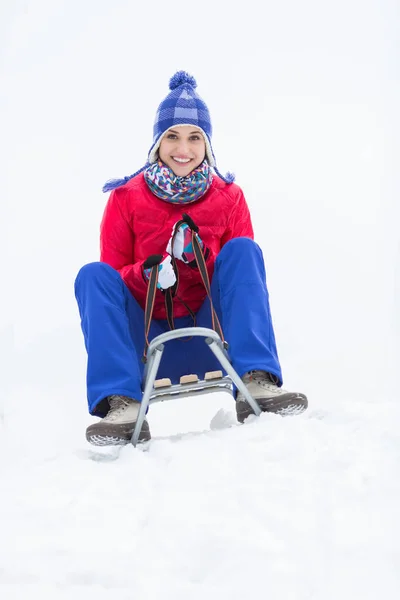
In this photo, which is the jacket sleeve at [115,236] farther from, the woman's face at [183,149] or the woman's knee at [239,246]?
the woman's knee at [239,246]

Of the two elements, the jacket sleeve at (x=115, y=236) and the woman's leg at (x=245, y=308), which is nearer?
the woman's leg at (x=245, y=308)

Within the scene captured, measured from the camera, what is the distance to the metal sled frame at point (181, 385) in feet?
6.57

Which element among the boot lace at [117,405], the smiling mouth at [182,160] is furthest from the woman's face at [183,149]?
the boot lace at [117,405]

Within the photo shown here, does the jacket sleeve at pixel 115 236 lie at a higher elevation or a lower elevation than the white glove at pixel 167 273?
higher

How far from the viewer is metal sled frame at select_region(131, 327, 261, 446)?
2.00 metres

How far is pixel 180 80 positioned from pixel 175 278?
115 centimetres

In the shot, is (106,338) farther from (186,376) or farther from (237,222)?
Answer: (237,222)

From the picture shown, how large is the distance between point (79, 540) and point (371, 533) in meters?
0.60

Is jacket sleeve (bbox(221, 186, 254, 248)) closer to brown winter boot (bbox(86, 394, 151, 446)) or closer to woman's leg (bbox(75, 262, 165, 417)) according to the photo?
woman's leg (bbox(75, 262, 165, 417))

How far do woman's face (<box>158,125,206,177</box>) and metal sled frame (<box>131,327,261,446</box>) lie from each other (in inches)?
38.2

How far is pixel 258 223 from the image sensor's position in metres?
13.9

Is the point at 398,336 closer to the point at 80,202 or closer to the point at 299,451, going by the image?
the point at 299,451

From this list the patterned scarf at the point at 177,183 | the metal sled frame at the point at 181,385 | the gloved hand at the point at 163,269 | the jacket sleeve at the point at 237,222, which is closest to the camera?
the metal sled frame at the point at 181,385

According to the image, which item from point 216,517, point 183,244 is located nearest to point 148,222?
point 183,244
